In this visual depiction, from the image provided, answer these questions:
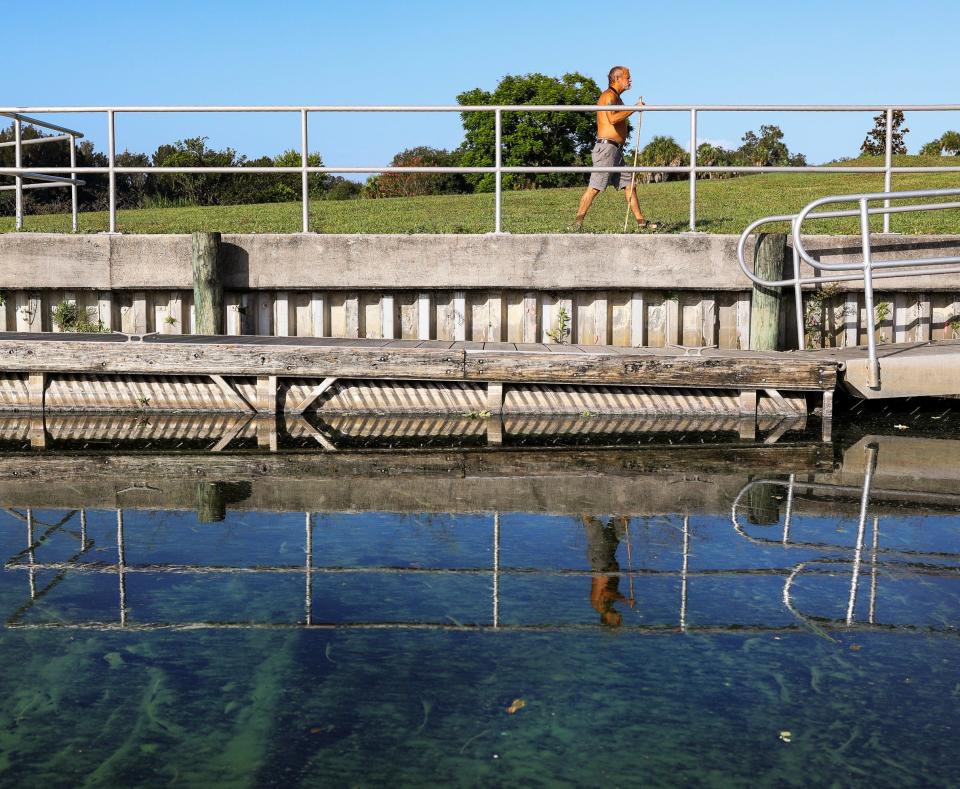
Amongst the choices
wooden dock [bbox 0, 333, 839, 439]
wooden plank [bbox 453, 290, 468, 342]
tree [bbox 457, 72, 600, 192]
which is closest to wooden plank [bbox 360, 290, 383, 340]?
wooden plank [bbox 453, 290, 468, 342]

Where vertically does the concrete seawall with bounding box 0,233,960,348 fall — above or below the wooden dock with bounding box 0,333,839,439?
above

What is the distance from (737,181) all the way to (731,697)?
22.6m

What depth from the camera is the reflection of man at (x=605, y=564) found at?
5004mm

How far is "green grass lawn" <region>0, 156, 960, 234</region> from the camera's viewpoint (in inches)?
557

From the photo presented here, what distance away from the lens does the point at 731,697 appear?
4.04 meters

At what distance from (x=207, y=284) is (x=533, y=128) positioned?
40.5m

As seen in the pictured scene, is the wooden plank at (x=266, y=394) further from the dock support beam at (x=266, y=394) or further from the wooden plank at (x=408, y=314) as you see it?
the wooden plank at (x=408, y=314)

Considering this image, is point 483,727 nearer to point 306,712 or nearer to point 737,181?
point 306,712

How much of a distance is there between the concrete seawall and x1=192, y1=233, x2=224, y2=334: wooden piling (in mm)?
175

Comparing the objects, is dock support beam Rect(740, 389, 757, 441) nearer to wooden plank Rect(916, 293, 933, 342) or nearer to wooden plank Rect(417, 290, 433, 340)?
wooden plank Rect(916, 293, 933, 342)

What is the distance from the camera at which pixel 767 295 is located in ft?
36.5

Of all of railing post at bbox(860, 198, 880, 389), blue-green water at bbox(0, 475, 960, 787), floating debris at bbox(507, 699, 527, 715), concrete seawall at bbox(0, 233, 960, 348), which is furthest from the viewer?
concrete seawall at bbox(0, 233, 960, 348)

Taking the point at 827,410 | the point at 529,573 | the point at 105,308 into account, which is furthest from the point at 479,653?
the point at 105,308

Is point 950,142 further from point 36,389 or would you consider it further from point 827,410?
point 36,389
